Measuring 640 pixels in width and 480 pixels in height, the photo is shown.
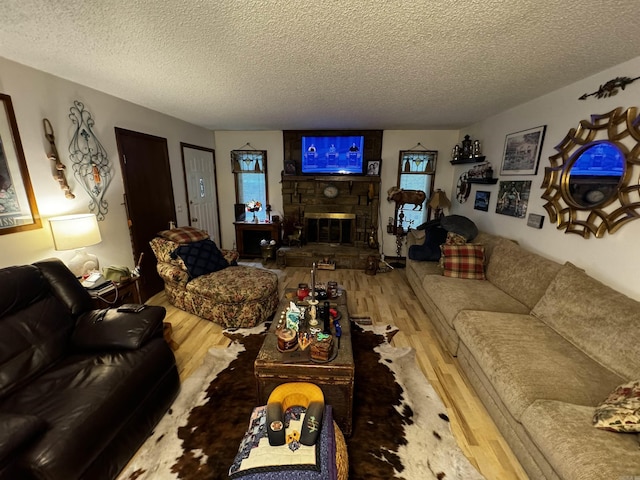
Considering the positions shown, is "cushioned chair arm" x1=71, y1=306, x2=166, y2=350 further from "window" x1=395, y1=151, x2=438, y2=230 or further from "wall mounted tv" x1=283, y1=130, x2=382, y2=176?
"window" x1=395, y1=151, x2=438, y2=230

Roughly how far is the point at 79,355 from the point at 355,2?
252 centimetres

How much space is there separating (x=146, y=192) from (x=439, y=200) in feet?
14.1

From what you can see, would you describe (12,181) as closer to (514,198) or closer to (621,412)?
(621,412)

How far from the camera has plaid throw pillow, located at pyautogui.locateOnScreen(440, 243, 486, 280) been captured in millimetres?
2812

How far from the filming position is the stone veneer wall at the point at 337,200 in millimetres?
4602

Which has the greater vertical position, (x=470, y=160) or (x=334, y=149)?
(x=334, y=149)

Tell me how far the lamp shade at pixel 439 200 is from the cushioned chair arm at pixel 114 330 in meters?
4.13

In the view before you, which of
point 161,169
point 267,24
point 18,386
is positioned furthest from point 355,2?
point 161,169

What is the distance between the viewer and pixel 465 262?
2.83 m

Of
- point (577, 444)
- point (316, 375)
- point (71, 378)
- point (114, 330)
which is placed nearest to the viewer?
point (577, 444)

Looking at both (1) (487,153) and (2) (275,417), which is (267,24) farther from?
(1) (487,153)

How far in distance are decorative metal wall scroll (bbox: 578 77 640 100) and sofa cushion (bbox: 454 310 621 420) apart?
1783mm

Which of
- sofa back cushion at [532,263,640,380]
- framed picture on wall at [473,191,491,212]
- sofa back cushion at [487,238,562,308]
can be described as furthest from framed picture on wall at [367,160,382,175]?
sofa back cushion at [532,263,640,380]

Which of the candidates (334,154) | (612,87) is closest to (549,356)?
(612,87)
